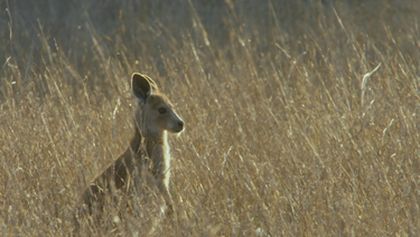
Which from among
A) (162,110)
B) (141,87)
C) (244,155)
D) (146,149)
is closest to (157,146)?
(146,149)

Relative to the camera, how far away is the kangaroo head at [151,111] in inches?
309

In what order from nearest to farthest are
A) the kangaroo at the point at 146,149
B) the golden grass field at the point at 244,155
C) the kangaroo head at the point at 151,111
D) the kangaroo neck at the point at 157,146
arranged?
the golden grass field at the point at 244,155, the kangaroo at the point at 146,149, the kangaroo neck at the point at 157,146, the kangaroo head at the point at 151,111

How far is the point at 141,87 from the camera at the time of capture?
8.01 m

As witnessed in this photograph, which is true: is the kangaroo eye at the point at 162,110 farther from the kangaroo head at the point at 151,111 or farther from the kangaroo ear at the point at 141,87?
the kangaroo ear at the point at 141,87

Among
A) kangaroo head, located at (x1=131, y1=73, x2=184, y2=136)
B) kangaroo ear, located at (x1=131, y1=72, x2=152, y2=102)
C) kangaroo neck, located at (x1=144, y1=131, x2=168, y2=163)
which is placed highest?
kangaroo ear, located at (x1=131, y1=72, x2=152, y2=102)

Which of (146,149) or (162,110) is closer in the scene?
(146,149)

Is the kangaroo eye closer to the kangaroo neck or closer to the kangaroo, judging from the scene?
the kangaroo

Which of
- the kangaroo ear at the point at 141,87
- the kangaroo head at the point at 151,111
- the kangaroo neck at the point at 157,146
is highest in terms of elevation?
the kangaroo ear at the point at 141,87

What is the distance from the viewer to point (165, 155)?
769cm

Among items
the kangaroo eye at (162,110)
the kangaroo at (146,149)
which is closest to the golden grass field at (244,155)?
the kangaroo at (146,149)

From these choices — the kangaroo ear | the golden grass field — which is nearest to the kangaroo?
the kangaroo ear

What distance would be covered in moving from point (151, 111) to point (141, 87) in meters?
0.18

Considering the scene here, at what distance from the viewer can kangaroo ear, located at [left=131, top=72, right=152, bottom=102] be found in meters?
7.91

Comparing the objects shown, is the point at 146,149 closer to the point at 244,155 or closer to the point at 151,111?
the point at 151,111
